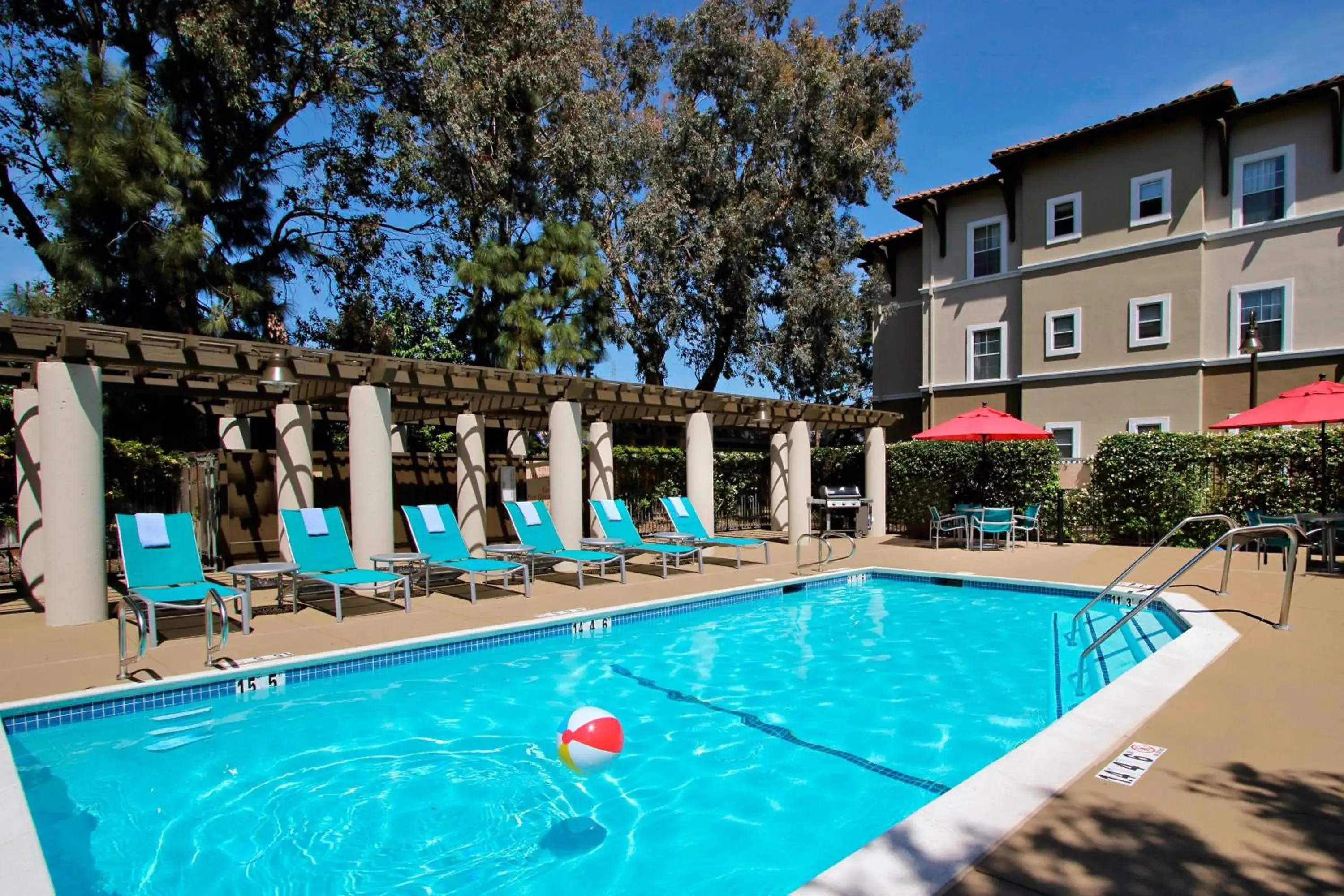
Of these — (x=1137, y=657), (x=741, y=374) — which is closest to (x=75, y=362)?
(x=1137, y=657)

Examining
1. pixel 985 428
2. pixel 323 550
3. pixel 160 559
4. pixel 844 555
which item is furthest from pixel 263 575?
pixel 985 428

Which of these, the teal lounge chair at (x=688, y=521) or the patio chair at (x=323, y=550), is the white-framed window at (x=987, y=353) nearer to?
the teal lounge chair at (x=688, y=521)

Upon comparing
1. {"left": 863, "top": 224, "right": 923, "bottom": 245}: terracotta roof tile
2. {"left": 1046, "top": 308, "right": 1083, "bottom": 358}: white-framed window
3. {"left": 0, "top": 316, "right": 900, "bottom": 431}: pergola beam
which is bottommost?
{"left": 0, "top": 316, "right": 900, "bottom": 431}: pergola beam

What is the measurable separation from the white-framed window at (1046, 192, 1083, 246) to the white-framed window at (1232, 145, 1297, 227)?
332cm

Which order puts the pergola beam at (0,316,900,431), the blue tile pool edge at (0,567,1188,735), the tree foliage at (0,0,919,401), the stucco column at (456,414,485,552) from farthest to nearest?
1. the tree foliage at (0,0,919,401)
2. the stucco column at (456,414,485,552)
3. the pergola beam at (0,316,900,431)
4. the blue tile pool edge at (0,567,1188,735)

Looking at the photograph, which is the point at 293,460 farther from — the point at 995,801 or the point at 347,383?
the point at 995,801

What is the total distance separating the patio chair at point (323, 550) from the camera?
8.69 m

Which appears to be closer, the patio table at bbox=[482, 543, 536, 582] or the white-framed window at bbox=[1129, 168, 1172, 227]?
the patio table at bbox=[482, 543, 536, 582]

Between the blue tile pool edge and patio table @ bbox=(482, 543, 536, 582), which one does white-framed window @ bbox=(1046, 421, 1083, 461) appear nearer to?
the blue tile pool edge

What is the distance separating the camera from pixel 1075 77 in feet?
57.1

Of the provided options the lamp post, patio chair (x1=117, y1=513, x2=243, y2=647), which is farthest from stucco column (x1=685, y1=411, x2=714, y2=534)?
the lamp post

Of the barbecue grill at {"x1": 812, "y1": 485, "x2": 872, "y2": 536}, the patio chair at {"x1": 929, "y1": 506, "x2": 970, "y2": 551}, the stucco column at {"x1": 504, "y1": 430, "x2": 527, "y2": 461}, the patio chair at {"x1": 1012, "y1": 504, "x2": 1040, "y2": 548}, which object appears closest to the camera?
the patio chair at {"x1": 1012, "y1": 504, "x2": 1040, "y2": 548}

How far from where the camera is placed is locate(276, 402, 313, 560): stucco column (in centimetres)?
1216

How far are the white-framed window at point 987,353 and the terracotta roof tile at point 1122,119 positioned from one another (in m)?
4.72
